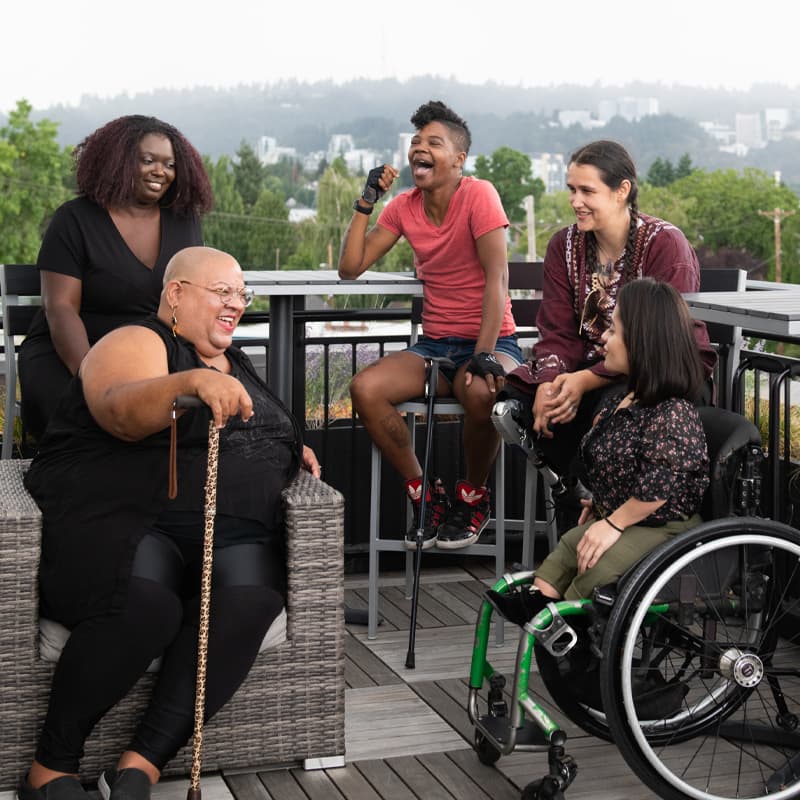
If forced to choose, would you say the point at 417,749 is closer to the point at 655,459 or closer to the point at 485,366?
the point at 655,459

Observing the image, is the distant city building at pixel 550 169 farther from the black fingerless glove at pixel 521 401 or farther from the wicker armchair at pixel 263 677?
the wicker armchair at pixel 263 677

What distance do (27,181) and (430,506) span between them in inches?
2688

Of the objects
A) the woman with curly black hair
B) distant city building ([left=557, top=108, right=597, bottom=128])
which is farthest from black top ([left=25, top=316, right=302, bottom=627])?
distant city building ([left=557, top=108, right=597, bottom=128])

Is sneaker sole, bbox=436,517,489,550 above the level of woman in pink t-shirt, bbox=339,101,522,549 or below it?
below

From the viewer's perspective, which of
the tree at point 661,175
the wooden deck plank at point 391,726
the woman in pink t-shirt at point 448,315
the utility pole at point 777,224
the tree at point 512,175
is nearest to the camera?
the wooden deck plank at point 391,726

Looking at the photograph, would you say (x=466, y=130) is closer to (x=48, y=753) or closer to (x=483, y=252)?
(x=483, y=252)

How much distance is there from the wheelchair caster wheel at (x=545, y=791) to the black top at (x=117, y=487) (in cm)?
68

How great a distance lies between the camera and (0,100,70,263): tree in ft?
215

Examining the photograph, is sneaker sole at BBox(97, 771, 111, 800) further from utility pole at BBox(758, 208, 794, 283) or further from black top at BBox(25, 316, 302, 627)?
utility pole at BBox(758, 208, 794, 283)

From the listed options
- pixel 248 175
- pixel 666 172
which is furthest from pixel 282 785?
pixel 666 172

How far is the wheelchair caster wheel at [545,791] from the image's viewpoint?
2.03m

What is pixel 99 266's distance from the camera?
10.1 ft

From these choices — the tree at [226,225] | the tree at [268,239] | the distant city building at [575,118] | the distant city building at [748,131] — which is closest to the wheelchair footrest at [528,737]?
the tree at [268,239]

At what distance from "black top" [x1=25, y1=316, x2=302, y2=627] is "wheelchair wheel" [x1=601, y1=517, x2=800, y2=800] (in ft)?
2.39
